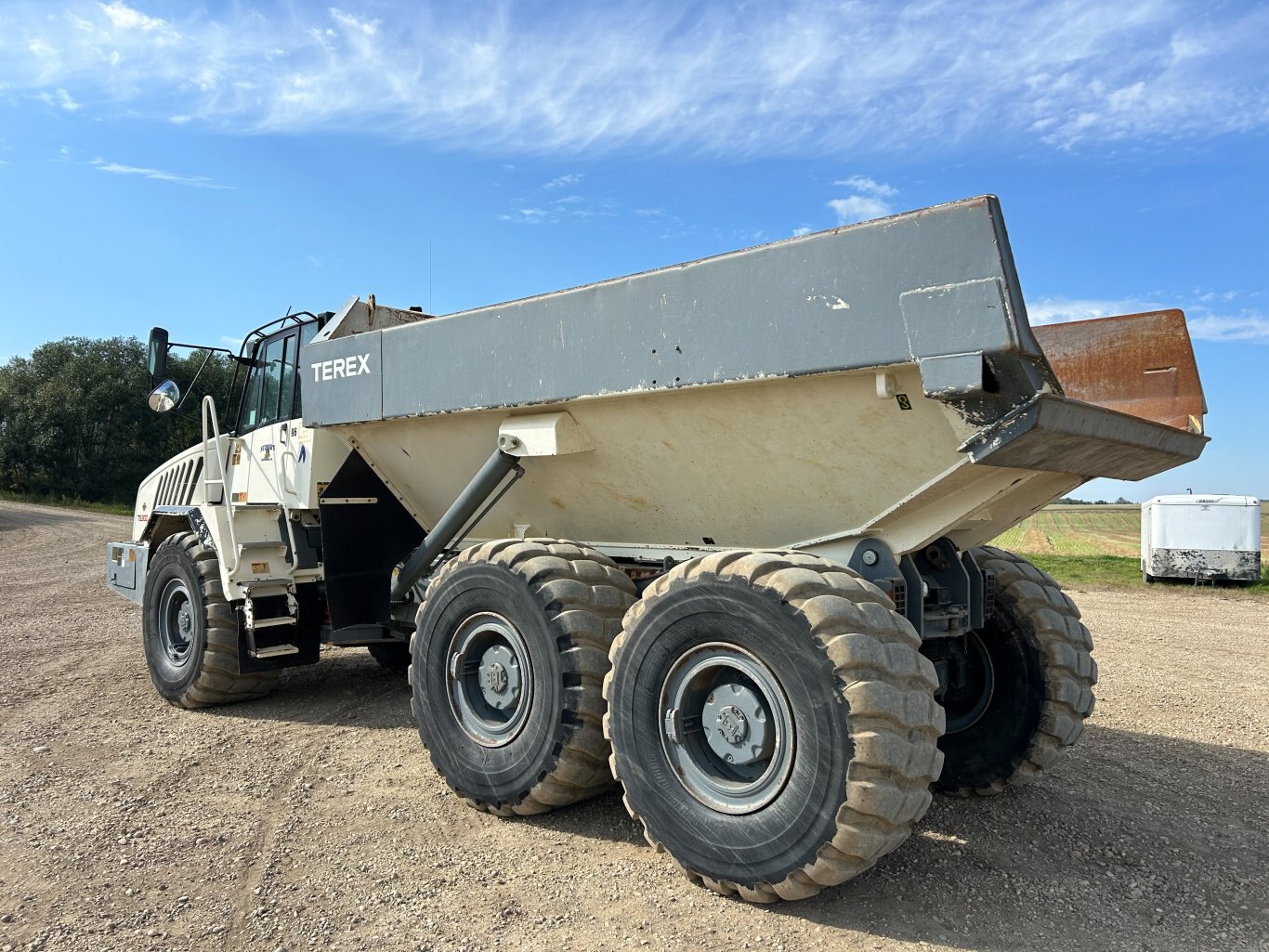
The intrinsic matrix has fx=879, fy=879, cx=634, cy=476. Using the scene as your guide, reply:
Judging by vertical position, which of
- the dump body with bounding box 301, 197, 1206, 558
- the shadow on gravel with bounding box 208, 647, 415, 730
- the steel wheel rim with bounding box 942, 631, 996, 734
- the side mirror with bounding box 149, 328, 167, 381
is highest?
the side mirror with bounding box 149, 328, 167, 381

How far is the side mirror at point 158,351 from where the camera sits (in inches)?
255

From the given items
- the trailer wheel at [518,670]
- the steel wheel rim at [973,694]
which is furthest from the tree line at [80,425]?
the steel wheel rim at [973,694]

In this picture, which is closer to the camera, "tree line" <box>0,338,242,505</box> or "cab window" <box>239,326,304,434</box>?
"cab window" <box>239,326,304,434</box>

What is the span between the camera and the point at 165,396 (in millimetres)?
6684

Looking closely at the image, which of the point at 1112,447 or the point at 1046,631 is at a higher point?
the point at 1112,447

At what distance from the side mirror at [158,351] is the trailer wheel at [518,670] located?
3254 millimetres

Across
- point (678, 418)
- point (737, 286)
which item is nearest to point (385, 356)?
point (678, 418)

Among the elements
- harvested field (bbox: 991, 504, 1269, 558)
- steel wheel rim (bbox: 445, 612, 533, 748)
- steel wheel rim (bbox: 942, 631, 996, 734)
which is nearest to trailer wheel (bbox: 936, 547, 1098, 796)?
steel wheel rim (bbox: 942, 631, 996, 734)

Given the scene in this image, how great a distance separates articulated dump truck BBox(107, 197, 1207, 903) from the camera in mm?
3250

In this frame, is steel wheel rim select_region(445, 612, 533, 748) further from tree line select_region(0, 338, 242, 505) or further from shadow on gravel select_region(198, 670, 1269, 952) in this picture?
tree line select_region(0, 338, 242, 505)

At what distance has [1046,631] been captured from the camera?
15.2 feet

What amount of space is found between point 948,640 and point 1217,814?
1.61 m

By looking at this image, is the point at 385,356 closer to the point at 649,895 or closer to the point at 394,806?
the point at 394,806

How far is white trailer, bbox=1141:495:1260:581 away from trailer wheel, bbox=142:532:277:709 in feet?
54.3
